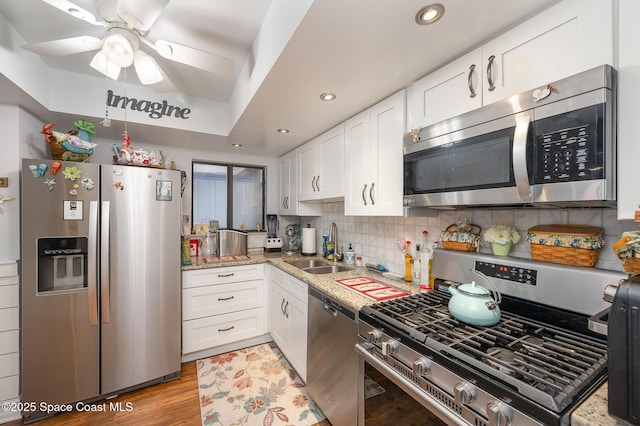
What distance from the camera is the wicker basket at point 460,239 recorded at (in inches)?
55.9

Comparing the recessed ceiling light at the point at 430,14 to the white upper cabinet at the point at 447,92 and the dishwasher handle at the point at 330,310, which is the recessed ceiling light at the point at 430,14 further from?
the dishwasher handle at the point at 330,310

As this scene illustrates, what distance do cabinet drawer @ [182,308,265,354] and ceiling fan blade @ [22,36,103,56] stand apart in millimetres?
2116

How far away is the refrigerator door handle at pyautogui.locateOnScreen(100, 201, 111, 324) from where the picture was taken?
1.86m

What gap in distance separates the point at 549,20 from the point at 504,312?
120 centimetres

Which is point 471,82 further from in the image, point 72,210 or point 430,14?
point 72,210

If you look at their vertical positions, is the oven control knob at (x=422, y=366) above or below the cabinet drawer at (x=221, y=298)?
above

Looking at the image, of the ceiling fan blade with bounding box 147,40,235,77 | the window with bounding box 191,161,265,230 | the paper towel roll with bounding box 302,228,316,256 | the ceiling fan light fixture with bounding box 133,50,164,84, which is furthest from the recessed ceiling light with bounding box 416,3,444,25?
the window with bounding box 191,161,265,230

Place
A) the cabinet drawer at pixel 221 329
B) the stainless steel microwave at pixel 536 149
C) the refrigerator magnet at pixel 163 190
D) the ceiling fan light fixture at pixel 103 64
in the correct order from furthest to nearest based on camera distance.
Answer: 1. the cabinet drawer at pixel 221 329
2. the refrigerator magnet at pixel 163 190
3. the ceiling fan light fixture at pixel 103 64
4. the stainless steel microwave at pixel 536 149

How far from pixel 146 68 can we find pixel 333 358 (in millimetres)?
2011

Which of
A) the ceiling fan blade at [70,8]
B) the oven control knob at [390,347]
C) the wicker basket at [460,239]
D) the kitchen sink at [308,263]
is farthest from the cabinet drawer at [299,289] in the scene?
the ceiling fan blade at [70,8]

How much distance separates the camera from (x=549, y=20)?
0.93m

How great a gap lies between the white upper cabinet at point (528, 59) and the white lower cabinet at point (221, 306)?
218cm

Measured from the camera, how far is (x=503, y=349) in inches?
35.0

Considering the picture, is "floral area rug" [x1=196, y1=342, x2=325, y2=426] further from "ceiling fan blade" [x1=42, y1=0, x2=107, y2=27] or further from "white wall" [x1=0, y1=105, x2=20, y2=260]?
"ceiling fan blade" [x1=42, y1=0, x2=107, y2=27]
